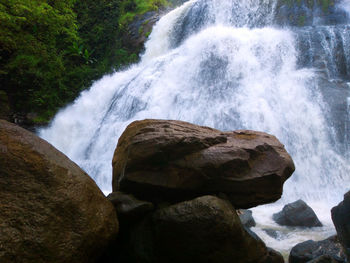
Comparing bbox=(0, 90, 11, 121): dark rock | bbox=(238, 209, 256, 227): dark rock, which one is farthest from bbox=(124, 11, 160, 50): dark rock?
bbox=(238, 209, 256, 227): dark rock

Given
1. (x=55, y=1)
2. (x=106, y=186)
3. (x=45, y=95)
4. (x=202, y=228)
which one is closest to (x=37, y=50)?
(x=55, y=1)

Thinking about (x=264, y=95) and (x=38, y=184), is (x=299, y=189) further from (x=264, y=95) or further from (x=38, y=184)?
(x=38, y=184)

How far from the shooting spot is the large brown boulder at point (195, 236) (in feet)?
12.0

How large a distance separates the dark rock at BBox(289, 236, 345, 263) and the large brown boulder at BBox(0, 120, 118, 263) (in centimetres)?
335

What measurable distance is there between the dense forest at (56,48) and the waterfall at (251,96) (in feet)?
6.29

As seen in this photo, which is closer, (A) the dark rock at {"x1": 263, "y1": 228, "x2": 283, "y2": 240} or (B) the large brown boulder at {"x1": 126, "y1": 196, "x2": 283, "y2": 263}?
(B) the large brown boulder at {"x1": 126, "y1": 196, "x2": 283, "y2": 263}

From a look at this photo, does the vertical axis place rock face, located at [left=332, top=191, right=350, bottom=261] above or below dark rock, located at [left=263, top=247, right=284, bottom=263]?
above

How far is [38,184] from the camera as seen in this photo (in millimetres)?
3156

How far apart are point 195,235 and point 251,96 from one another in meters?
9.08

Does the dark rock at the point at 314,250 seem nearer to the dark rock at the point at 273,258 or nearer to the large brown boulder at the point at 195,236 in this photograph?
the dark rock at the point at 273,258

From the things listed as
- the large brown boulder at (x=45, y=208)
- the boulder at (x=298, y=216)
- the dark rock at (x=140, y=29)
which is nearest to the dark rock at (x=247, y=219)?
the boulder at (x=298, y=216)

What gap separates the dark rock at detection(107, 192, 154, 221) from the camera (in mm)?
4059

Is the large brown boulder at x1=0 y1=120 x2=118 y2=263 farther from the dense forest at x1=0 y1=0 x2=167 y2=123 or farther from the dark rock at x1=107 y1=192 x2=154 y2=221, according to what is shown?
the dense forest at x1=0 y1=0 x2=167 y2=123

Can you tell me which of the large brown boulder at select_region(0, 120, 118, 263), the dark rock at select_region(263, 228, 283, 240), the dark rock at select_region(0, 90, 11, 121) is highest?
the large brown boulder at select_region(0, 120, 118, 263)
